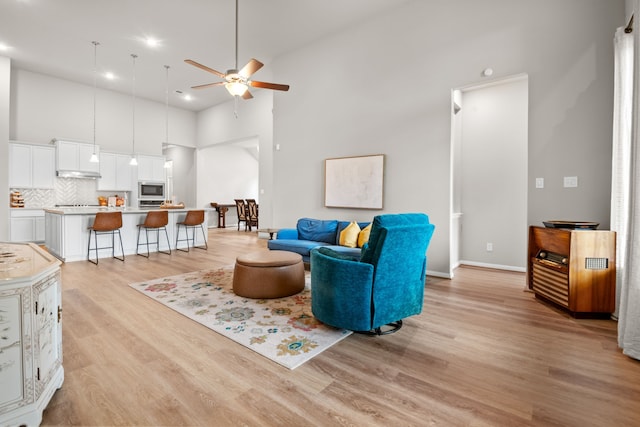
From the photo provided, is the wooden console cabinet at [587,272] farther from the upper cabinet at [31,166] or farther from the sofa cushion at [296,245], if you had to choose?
the upper cabinet at [31,166]

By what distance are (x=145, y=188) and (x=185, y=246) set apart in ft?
9.71

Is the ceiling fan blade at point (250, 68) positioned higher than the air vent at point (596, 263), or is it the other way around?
the ceiling fan blade at point (250, 68)

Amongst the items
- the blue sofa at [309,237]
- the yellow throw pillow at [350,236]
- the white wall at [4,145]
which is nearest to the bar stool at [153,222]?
the blue sofa at [309,237]

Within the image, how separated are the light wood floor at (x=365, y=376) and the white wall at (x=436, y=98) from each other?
1862mm

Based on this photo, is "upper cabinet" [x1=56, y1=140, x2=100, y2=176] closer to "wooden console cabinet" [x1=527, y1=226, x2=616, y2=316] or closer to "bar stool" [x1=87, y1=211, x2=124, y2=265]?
"bar stool" [x1=87, y1=211, x2=124, y2=265]

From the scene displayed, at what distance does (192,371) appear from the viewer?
201 cm

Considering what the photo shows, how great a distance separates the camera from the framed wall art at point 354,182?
16.8 ft

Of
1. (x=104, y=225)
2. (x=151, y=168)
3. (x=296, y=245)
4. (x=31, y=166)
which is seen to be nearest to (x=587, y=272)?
(x=296, y=245)

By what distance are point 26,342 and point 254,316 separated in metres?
1.72

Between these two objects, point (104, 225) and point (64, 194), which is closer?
point (104, 225)

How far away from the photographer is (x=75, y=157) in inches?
293

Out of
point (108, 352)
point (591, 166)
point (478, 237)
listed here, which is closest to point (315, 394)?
point (108, 352)

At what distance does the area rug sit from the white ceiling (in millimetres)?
4267

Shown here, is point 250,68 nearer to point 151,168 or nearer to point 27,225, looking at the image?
point 151,168
